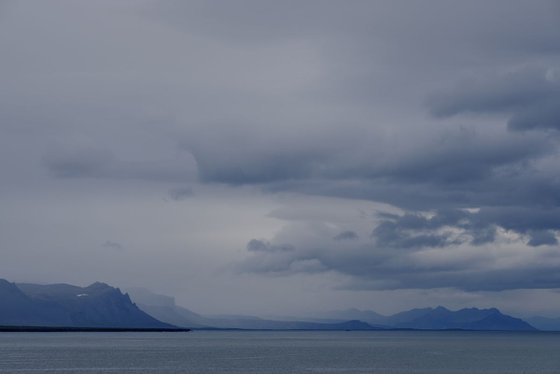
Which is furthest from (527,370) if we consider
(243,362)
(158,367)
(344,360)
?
(158,367)

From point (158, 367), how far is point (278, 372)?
76.0 ft

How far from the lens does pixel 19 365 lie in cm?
15450

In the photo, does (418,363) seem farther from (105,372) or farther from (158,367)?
(105,372)

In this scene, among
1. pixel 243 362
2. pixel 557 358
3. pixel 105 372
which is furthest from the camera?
pixel 557 358

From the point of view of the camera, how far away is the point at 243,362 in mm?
170500

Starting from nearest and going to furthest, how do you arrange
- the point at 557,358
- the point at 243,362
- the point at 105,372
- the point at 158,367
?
the point at 105,372, the point at 158,367, the point at 243,362, the point at 557,358

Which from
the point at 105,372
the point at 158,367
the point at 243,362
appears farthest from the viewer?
the point at 243,362

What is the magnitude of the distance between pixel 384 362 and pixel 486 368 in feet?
80.5

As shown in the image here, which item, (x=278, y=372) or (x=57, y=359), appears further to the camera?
(x=57, y=359)

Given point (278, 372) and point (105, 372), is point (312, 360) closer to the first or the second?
point (278, 372)

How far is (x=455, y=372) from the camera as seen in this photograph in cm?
14675

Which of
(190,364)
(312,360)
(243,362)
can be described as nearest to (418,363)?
(312,360)

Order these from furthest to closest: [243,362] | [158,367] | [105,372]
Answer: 1. [243,362]
2. [158,367]
3. [105,372]

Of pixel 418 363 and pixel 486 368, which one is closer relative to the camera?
pixel 486 368
